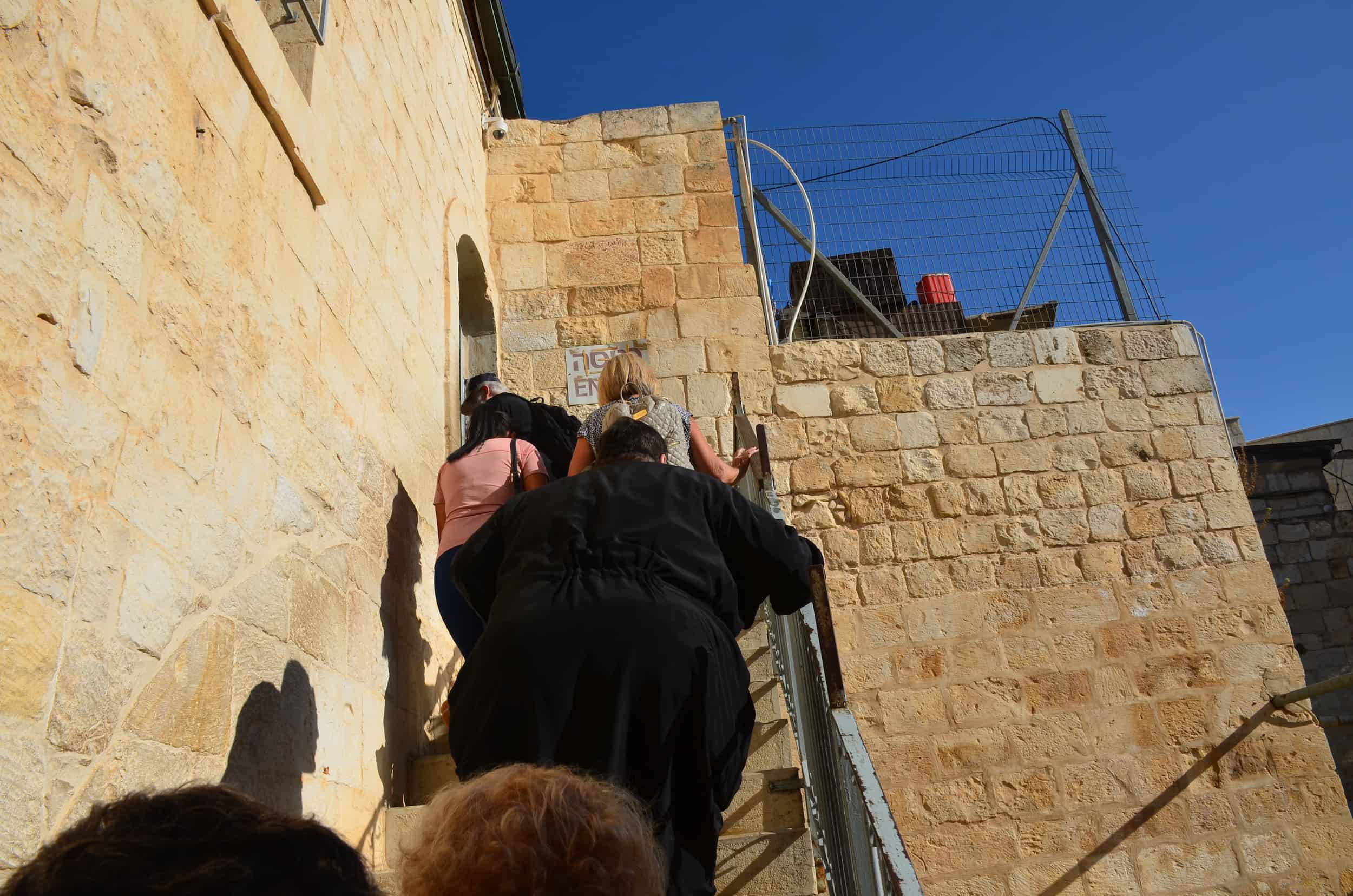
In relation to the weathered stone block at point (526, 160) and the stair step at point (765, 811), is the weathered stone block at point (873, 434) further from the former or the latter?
the stair step at point (765, 811)

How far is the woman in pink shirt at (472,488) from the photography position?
3256 millimetres

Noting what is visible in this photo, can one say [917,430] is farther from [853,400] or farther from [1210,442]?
[1210,442]

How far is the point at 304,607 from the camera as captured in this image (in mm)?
2662

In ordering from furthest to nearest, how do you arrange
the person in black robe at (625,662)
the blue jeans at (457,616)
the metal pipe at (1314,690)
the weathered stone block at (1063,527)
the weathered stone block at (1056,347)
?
the weathered stone block at (1056,347)
the weathered stone block at (1063,527)
the metal pipe at (1314,690)
the blue jeans at (457,616)
the person in black robe at (625,662)

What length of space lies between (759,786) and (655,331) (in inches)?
138

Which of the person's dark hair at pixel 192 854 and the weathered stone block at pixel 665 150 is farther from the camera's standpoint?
the weathered stone block at pixel 665 150

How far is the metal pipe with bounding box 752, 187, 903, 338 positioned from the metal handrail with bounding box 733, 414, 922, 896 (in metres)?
3.05

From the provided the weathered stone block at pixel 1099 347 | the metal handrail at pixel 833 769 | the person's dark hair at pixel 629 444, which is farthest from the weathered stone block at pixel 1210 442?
the person's dark hair at pixel 629 444

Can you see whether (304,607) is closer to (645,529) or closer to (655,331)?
(645,529)

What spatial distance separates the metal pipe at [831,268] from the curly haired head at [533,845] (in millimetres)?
5581

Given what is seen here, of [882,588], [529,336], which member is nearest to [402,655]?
[529,336]

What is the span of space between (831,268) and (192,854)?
20.1 feet

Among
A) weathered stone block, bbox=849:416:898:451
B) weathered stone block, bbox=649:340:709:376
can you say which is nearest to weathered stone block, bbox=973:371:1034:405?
weathered stone block, bbox=849:416:898:451

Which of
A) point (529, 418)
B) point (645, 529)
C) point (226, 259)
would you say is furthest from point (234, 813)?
point (529, 418)
